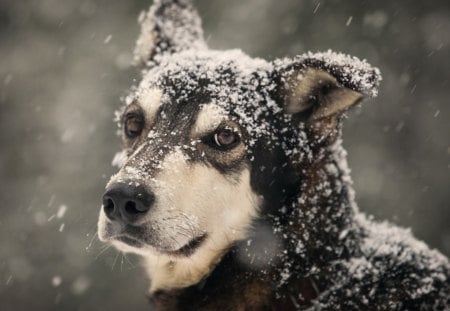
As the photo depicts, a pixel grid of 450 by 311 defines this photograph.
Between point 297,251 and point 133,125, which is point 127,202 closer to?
point 133,125

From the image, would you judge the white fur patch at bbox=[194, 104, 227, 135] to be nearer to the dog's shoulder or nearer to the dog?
the dog

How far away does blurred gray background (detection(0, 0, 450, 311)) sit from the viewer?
35.3 feet

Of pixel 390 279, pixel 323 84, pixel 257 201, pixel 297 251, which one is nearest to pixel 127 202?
pixel 257 201

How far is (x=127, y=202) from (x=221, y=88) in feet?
3.49

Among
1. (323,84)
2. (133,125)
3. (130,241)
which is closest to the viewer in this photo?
(130,241)

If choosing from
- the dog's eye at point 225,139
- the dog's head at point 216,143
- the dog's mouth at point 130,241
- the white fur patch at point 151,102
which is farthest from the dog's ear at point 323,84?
the dog's mouth at point 130,241

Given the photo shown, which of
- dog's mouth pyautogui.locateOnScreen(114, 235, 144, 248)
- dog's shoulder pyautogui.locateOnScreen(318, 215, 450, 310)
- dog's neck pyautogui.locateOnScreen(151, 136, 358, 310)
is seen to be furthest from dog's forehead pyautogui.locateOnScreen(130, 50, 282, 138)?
dog's shoulder pyautogui.locateOnScreen(318, 215, 450, 310)

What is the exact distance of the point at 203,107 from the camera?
3.24 metres

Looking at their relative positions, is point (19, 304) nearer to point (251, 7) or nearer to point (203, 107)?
point (251, 7)

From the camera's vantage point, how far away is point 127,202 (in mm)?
2699

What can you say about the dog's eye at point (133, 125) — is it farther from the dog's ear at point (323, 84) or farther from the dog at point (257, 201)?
the dog's ear at point (323, 84)

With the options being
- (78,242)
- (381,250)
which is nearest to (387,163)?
(78,242)

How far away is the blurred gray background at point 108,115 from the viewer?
1077cm

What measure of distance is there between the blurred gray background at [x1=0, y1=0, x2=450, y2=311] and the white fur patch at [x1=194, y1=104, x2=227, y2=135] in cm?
752
